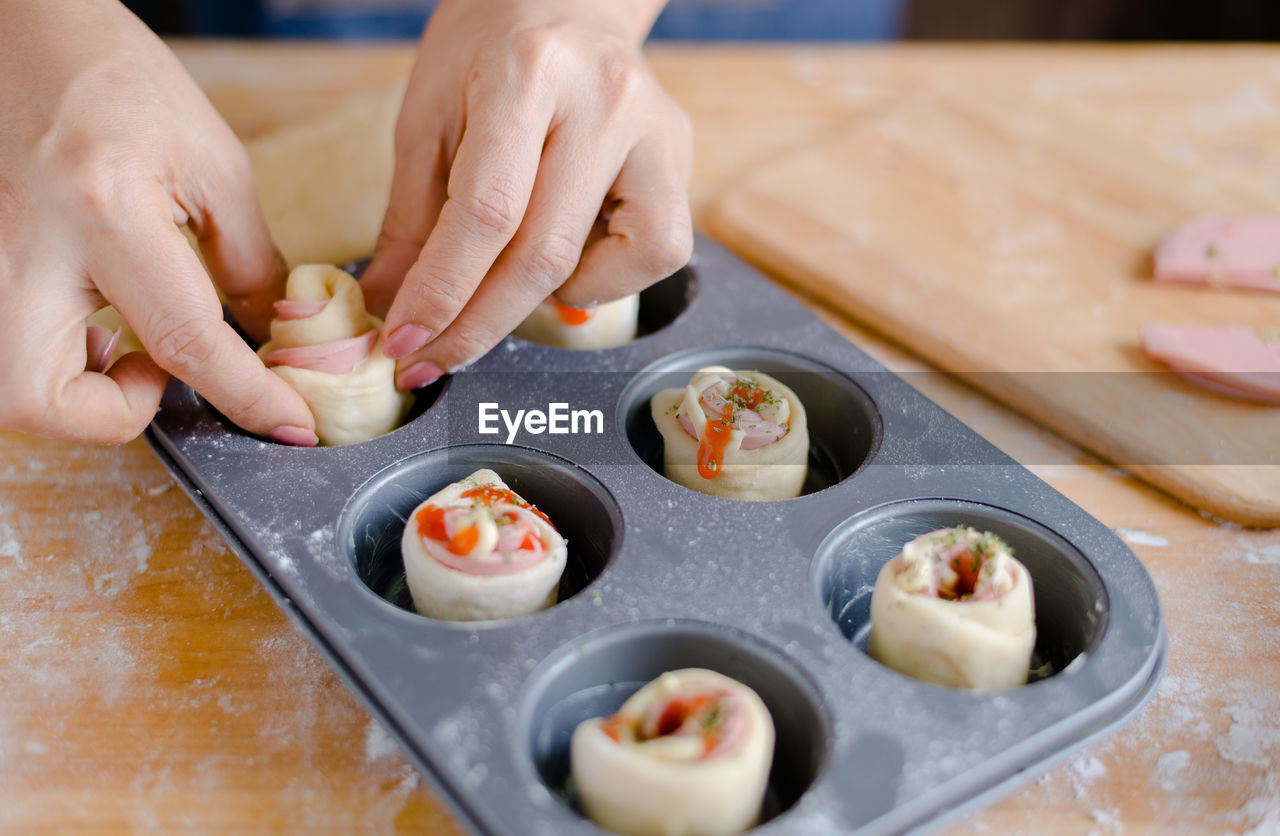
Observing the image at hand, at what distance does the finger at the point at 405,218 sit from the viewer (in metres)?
1.95

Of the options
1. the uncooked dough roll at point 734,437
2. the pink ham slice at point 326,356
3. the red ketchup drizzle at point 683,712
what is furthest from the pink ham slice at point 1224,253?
the pink ham slice at point 326,356

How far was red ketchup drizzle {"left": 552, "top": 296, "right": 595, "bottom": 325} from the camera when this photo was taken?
204 centimetres

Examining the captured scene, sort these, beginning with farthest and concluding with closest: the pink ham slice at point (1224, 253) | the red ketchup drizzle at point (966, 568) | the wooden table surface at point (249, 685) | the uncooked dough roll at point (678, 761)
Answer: the pink ham slice at point (1224, 253), the red ketchup drizzle at point (966, 568), the wooden table surface at point (249, 685), the uncooked dough roll at point (678, 761)

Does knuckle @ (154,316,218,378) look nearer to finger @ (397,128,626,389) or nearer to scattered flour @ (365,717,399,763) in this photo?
finger @ (397,128,626,389)

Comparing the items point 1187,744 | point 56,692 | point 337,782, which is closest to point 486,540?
point 337,782

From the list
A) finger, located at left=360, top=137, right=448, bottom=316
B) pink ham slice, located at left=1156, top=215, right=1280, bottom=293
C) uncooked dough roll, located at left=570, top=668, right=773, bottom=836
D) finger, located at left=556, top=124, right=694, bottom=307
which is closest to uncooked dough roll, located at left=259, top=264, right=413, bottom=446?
finger, located at left=360, top=137, right=448, bottom=316

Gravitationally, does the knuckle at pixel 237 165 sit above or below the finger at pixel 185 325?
above

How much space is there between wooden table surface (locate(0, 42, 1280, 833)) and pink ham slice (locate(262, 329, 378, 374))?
0.30m

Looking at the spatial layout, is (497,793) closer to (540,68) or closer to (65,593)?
(65,593)

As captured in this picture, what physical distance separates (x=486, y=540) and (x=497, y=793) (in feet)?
1.29

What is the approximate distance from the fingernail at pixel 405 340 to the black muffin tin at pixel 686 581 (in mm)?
115

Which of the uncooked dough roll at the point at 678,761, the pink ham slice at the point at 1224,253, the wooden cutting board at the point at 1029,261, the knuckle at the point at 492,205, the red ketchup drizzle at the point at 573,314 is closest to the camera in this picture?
the uncooked dough roll at the point at 678,761

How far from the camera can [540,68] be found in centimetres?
174

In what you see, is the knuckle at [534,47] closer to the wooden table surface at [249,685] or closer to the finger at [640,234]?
the finger at [640,234]
